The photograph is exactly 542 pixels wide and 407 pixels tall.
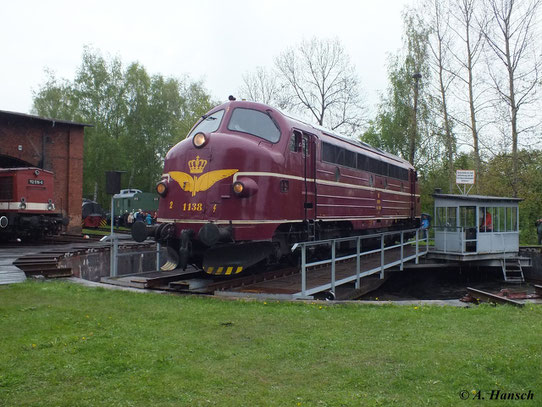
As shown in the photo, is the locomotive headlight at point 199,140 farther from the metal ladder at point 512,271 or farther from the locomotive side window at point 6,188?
the metal ladder at point 512,271

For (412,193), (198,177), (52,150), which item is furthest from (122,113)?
(198,177)

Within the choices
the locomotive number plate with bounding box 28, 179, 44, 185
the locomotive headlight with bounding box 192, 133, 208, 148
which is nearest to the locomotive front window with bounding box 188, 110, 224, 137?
the locomotive headlight with bounding box 192, 133, 208, 148

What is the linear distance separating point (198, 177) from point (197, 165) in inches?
10.7

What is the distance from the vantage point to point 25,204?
20688 mm

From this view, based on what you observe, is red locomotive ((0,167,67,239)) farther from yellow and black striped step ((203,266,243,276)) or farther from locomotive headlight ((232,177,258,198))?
locomotive headlight ((232,177,258,198))

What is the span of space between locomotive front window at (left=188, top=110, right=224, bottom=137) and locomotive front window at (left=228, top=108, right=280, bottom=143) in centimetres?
34

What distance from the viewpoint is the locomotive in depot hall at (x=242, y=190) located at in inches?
390

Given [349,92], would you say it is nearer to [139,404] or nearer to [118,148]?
[118,148]

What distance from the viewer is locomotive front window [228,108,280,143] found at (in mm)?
10825

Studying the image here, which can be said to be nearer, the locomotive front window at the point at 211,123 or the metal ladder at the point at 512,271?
the locomotive front window at the point at 211,123

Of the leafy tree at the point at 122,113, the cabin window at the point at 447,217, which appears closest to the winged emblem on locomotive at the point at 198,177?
the cabin window at the point at 447,217

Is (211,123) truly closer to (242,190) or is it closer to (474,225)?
(242,190)

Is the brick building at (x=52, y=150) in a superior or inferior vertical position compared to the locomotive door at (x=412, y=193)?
superior

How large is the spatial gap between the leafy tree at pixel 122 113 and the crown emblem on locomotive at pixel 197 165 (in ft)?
99.9
